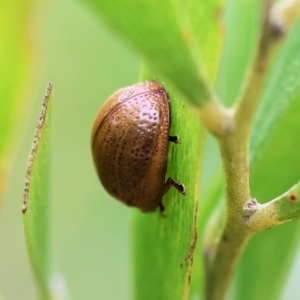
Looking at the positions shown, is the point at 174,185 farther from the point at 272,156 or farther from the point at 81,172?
the point at 81,172

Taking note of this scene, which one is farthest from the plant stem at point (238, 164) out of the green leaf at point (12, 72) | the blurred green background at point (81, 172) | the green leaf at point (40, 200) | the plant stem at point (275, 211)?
the blurred green background at point (81, 172)

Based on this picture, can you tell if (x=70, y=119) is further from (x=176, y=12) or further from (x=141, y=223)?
(x=176, y=12)

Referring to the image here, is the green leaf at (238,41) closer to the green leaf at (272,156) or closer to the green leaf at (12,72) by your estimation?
the green leaf at (272,156)

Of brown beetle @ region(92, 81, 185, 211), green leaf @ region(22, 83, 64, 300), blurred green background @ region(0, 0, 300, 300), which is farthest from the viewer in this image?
blurred green background @ region(0, 0, 300, 300)

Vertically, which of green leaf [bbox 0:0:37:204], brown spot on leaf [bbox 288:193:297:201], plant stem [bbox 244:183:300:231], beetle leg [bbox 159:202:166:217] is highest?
green leaf [bbox 0:0:37:204]

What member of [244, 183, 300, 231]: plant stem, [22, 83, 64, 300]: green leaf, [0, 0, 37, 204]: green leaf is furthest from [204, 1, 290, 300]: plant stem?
[0, 0, 37, 204]: green leaf

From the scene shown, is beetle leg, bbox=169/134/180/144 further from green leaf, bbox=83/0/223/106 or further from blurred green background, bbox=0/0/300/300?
blurred green background, bbox=0/0/300/300

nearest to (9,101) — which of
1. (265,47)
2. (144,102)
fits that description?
Answer: (144,102)
